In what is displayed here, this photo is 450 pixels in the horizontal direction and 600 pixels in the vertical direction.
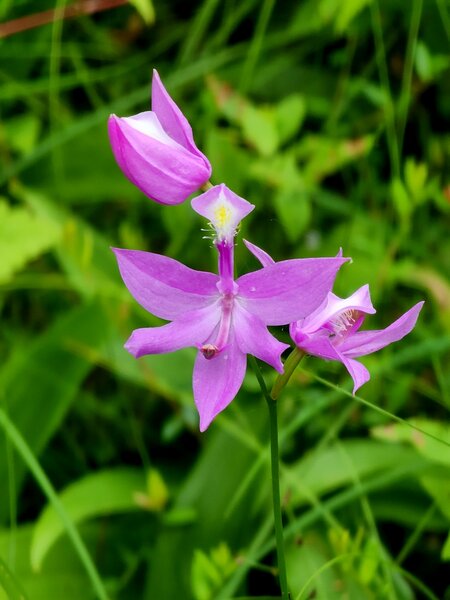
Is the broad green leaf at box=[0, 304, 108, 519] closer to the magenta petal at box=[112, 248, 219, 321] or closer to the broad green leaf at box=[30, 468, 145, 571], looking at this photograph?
the broad green leaf at box=[30, 468, 145, 571]

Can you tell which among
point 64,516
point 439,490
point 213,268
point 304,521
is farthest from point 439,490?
point 213,268

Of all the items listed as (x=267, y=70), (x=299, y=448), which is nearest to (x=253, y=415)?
(x=299, y=448)

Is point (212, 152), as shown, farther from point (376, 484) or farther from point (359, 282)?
point (376, 484)

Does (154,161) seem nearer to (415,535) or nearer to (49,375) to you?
(415,535)

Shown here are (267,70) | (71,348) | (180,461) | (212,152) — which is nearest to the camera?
(71,348)

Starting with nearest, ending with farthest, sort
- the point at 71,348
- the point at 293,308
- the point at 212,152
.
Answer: the point at 293,308
the point at 71,348
the point at 212,152


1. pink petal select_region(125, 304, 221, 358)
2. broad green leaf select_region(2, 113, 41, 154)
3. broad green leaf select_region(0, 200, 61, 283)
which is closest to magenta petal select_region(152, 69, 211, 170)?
pink petal select_region(125, 304, 221, 358)
